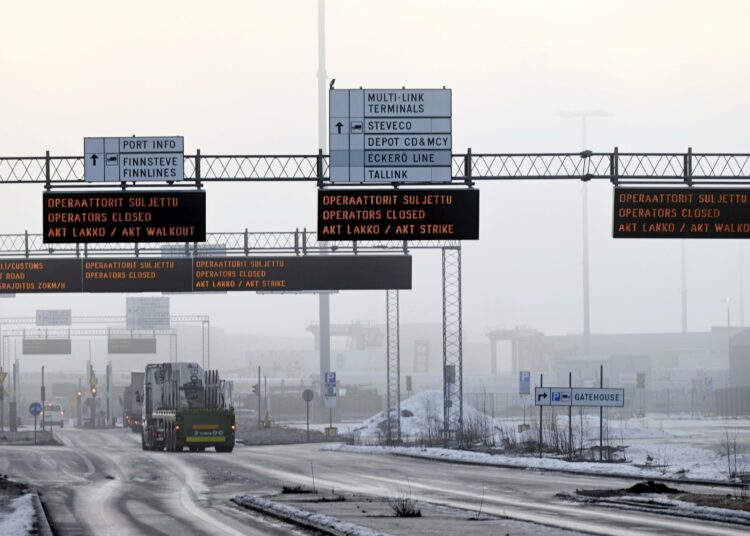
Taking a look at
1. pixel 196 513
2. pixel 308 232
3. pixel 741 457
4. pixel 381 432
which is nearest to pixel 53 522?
pixel 196 513

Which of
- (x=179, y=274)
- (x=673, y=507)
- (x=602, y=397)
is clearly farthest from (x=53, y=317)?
(x=673, y=507)

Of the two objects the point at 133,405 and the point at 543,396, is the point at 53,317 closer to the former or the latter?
the point at 133,405

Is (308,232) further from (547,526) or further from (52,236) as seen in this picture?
(547,526)

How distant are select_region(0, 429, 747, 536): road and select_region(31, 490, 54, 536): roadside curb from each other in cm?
29

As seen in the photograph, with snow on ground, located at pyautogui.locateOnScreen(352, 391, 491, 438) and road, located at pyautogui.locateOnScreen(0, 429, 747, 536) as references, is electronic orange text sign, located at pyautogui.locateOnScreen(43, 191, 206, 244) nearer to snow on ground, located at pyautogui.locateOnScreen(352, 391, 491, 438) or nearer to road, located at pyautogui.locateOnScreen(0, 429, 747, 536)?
road, located at pyautogui.locateOnScreen(0, 429, 747, 536)

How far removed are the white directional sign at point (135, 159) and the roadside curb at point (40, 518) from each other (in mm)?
7955

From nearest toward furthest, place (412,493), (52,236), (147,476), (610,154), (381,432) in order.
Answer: (412,493) < (52,236) < (610,154) < (147,476) < (381,432)

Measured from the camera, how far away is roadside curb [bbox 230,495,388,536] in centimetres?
2055

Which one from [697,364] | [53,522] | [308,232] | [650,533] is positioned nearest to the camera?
[650,533]

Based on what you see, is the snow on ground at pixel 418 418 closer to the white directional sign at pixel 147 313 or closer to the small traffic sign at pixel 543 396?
the small traffic sign at pixel 543 396

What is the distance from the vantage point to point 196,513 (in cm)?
2608

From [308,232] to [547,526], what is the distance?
33201 mm

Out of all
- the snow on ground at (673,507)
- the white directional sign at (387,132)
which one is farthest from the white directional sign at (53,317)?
the snow on ground at (673,507)

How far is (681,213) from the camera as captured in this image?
110ft
